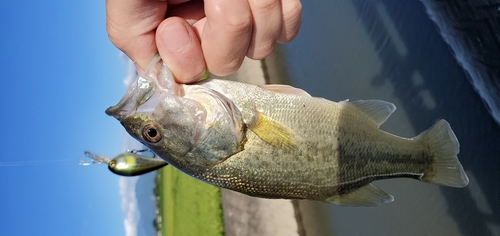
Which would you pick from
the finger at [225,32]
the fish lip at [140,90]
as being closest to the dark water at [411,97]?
the finger at [225,32]

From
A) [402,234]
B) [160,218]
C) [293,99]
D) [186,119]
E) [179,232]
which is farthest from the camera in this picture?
[160,218]

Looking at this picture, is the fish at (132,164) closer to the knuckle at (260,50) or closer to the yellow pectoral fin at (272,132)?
the yellow pectoral fin at (272,132)

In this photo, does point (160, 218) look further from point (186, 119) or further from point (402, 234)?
point (186, 119)

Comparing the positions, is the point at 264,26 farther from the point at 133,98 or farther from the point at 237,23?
the point at 133,98

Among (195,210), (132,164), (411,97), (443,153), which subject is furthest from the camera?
(132,164)

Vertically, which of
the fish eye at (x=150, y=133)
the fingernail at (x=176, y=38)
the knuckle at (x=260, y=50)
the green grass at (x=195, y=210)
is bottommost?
the green grass at (x=195, y=210)

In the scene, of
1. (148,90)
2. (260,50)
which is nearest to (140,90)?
(148,90)

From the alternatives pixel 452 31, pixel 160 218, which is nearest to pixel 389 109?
pixel 452 31
